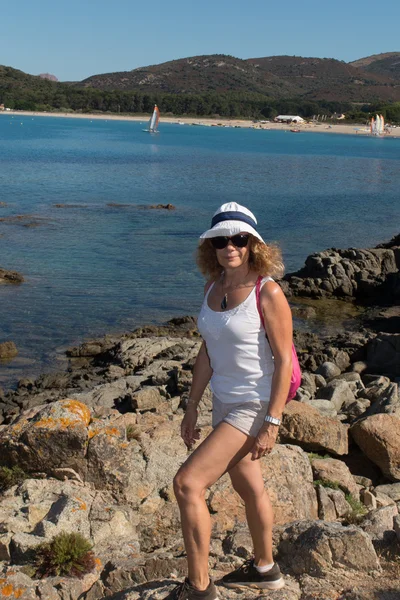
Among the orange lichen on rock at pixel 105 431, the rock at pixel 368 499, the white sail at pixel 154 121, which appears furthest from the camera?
the white sail at pixel 154 121

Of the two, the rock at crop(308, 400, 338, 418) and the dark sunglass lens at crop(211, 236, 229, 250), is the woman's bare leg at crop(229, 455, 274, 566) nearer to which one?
the dark sunglass lens at crop(211, 236, 229, 250)

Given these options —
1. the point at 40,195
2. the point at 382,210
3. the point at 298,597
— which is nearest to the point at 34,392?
the point at 298,597

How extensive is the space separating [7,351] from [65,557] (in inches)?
455

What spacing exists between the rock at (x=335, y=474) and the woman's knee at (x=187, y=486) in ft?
8.90

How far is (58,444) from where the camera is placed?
575cm

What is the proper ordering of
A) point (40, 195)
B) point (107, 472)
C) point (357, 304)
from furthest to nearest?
point (40, 195) < point (357, 304) < point (107, 472)

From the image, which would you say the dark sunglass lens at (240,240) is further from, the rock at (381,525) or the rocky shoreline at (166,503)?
the rock at (381,525)

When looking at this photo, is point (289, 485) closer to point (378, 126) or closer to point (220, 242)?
point (220, 242)

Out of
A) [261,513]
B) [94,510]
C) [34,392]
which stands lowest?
[34,392]

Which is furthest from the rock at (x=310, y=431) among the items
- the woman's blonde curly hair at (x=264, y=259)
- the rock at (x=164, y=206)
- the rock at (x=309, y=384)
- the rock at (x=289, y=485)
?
the rock at (x=164, y=206)

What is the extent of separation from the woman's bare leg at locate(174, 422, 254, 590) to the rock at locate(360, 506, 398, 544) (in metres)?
1.48

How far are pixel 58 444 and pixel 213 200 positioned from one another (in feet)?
138

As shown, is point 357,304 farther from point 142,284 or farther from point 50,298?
point 50,298

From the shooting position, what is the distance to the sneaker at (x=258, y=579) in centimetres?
436
